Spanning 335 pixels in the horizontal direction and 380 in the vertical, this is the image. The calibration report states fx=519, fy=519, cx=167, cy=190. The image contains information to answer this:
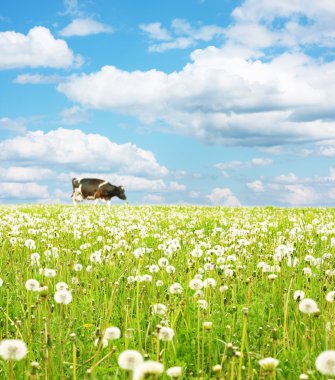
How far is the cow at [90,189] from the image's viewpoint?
1528 inches

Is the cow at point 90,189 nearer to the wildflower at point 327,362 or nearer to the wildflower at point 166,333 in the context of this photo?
the wildflower at point 166,333

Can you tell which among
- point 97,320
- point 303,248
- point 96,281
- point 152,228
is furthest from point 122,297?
point 152,228

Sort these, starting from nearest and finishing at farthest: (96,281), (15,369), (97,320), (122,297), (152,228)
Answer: (15,369), (97,320), (122,297), (96,281), (152,228)

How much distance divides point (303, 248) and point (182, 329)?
5.50 m

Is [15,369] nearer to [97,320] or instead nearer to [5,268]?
[97,320]

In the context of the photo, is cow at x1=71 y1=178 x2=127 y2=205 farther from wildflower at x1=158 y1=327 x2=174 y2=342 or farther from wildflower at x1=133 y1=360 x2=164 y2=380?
wildflower at x1=133 y1=360 x2=164 y2=380

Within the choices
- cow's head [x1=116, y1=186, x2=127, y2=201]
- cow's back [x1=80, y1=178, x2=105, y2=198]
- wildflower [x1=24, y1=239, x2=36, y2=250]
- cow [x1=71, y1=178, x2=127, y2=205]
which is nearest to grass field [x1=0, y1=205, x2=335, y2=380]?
wildflower [x1=24, y1=239, x2=36, y2=250]

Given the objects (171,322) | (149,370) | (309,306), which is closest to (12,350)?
(149,370)

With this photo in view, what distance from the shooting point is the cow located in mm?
38812

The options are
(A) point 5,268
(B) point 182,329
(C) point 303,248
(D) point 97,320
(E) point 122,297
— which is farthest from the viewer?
(C) point 303,248

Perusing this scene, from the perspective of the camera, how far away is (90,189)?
129 ft

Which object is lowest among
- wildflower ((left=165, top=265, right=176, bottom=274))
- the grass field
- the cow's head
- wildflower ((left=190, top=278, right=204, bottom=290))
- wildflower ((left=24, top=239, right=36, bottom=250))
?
the grass field

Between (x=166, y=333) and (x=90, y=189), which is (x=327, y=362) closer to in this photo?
(x=166, y=333)

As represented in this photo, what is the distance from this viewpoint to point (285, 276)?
735cm
